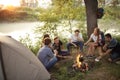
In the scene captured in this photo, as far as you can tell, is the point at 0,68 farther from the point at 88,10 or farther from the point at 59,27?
the point at 59,27

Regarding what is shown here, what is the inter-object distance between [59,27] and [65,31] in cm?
49

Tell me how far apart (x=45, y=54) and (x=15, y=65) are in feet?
3.78

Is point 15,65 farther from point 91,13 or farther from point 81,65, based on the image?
point 91,13

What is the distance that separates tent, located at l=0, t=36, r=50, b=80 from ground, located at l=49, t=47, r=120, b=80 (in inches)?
39.4

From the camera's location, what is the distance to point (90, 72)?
8.18 m

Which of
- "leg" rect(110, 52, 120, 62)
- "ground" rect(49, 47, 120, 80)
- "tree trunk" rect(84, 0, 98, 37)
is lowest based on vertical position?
"ground" rect(49, 47, 120, 80)

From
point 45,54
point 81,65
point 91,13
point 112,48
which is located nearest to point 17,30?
point 91,13

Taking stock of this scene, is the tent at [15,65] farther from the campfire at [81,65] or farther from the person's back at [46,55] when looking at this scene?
the campfire at [81,65]

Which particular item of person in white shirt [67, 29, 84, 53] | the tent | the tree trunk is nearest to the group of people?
person in white shirt [67, 29, 84, 53]

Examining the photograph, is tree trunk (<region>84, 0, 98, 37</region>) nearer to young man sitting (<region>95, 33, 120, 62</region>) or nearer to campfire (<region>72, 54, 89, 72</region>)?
young man sitting (<region>95, 33, 120, 62</region>)

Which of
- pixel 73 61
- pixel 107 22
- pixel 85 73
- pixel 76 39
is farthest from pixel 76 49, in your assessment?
pixel 107 22

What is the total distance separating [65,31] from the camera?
13.7 metres

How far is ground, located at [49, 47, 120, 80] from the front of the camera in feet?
25.8

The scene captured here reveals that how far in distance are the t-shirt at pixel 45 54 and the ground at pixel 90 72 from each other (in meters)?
0.45
